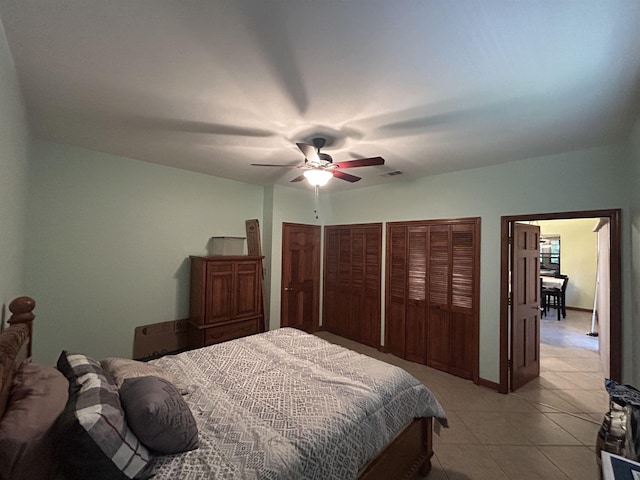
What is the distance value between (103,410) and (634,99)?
3339mm

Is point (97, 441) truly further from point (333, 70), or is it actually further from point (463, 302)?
point (463, 302)

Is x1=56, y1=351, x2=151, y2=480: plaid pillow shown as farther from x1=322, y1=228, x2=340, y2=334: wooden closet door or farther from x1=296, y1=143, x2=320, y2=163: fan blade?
x1=322, y1=228, x2=340, y2=334: wooden closet door

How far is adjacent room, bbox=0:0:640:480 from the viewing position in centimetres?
122

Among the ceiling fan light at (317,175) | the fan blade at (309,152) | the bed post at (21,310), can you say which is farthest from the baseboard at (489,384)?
the bed post at (21,310)

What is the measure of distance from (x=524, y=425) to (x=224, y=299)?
3.38 metres

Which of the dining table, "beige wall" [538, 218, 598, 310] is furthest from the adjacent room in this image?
"beige wall" [538, 218, 598, 310]

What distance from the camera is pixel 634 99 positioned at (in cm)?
175

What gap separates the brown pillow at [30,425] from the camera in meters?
0.85

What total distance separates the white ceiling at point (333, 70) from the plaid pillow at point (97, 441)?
5.36ft

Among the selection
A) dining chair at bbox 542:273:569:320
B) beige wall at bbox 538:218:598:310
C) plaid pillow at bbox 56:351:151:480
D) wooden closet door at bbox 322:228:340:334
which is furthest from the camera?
beige wall at bbox 538:218:598:310

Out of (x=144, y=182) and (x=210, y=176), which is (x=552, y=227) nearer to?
(x=210, y=176)

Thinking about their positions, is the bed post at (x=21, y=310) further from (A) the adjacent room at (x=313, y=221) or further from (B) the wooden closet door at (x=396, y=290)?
(B) the wooden closet door at (x=396, y=290)

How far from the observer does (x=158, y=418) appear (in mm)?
1172

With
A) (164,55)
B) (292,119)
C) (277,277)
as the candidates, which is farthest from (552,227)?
(164,55)
